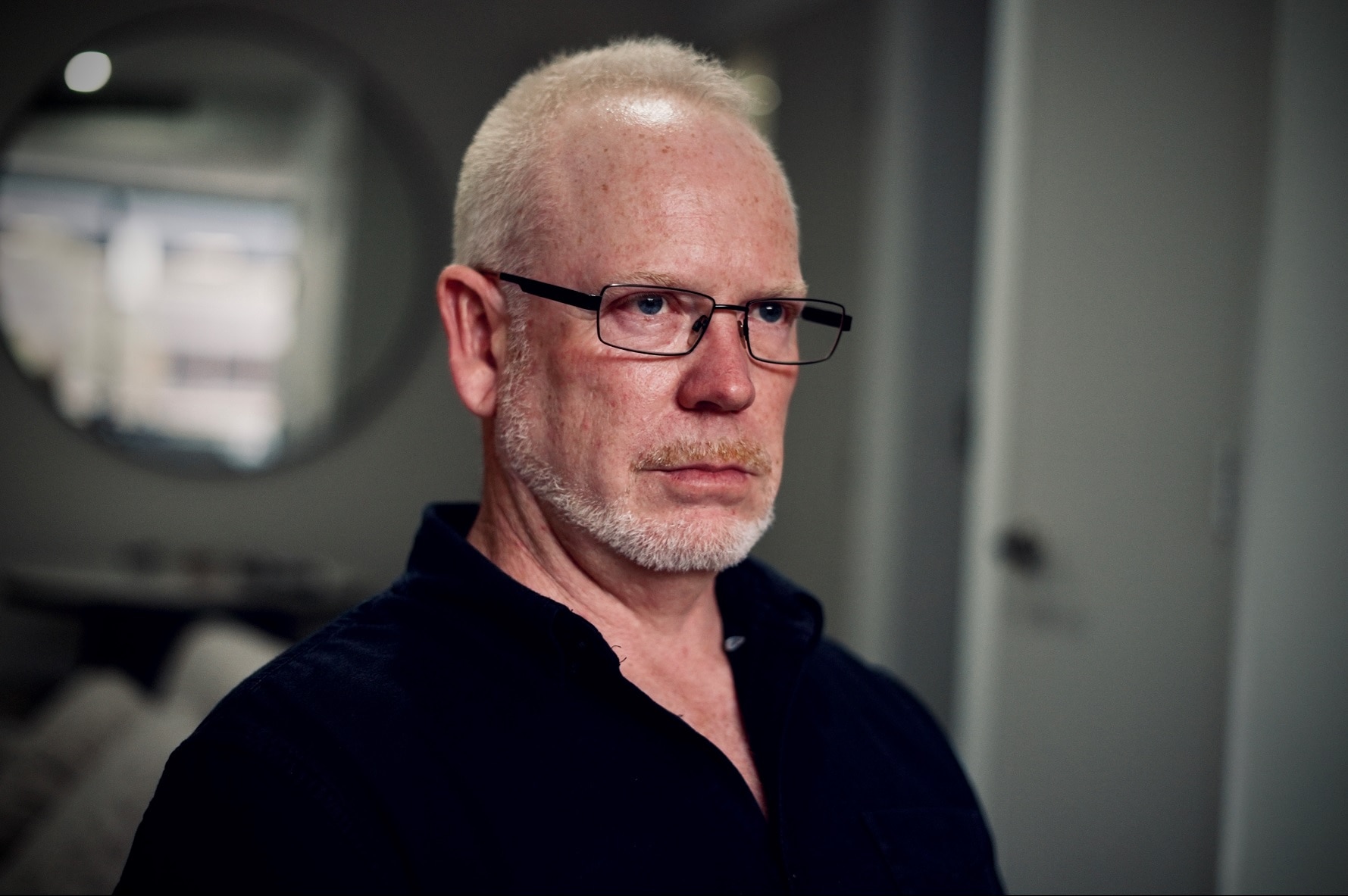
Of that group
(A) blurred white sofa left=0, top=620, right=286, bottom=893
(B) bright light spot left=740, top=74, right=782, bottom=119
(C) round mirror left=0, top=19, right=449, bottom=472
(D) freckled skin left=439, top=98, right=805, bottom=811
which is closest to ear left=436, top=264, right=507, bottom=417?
(D) freckled skin left=439, top=98, right=805, bottom=811

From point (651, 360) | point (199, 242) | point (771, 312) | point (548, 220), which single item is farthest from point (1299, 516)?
point (199, 242)

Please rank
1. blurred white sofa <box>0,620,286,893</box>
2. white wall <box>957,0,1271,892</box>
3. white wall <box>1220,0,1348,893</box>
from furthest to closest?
white wall <box>957,0,1271,892</box> → white wall <box>1220,0,1348,893</box> → blurred white sofa <box>0,620,286,893</box>

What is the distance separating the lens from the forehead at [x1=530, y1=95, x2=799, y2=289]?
40.1 inches

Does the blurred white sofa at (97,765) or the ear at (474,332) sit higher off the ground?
the ear at (474,332)

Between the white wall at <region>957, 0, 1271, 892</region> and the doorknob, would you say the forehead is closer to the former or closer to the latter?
the white wall at <region>957, 0, 1271, 892</region>

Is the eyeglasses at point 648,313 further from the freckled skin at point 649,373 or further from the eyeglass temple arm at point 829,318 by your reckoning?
the eyeglass temple arm at point 829,318

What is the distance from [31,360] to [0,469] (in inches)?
12.0

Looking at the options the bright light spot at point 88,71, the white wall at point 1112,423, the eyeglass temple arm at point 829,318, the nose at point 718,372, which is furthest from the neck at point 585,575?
the bright light spot at point 88,71

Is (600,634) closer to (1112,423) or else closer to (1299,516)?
(1299,516)

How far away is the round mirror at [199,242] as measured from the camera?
9.46 ft

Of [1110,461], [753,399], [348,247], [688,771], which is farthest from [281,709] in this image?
[348,247]

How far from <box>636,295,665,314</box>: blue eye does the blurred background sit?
40.4 inches

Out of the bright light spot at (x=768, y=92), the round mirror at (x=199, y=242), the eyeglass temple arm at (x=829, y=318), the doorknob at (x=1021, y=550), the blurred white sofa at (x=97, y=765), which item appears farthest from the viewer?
the bright light spot at (x=768, y=92)

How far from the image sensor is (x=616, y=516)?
1.02 m
